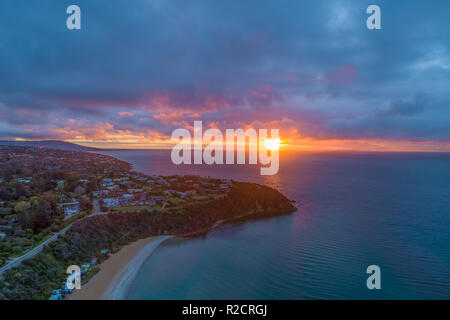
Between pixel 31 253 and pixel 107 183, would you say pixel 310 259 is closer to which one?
pixel 31 253

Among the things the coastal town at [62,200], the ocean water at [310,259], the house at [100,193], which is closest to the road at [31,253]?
the coastal town at [62,200]

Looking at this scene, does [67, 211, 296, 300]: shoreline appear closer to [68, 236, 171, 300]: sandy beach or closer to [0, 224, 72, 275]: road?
[68, 236, 171, 300]: sandy beach

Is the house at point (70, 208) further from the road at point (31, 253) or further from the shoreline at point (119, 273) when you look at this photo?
the shoreline at point (119, 273)

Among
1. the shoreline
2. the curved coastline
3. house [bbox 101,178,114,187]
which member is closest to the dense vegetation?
the shoreline
